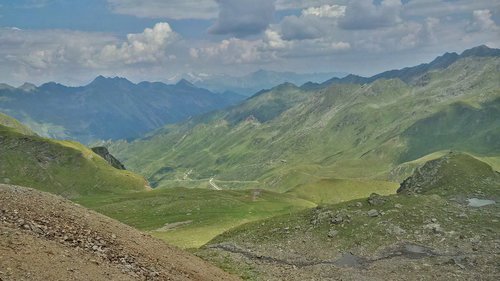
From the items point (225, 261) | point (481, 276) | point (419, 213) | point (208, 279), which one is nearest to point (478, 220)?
point (419, 213)

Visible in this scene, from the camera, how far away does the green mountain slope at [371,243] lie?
1880 inches

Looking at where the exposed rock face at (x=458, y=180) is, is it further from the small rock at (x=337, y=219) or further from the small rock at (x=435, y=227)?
the small rock at (x=337, y=219)

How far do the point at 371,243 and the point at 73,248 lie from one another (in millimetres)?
37115

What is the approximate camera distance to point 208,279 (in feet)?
121

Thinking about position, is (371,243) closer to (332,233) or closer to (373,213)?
(332,233)

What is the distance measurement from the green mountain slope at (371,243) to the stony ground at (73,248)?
1202 cm

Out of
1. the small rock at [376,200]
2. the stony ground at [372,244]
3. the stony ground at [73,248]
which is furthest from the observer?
the small rock at [376,200]

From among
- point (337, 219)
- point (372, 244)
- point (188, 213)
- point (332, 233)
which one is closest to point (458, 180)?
point (337, 219)

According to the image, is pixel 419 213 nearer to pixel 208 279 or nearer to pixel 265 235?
pixel 265 235

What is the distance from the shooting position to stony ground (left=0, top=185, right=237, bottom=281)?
25.2 m

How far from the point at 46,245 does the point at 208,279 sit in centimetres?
1343

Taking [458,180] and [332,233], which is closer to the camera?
[332,233]

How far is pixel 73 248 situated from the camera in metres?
29.1

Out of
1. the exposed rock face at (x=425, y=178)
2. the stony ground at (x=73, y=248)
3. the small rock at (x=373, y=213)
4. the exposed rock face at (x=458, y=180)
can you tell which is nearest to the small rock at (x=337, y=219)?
the small rock at (x=373, y=213)
